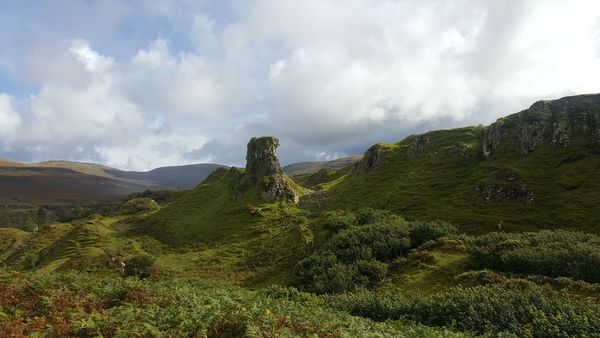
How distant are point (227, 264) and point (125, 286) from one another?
57.3 meters

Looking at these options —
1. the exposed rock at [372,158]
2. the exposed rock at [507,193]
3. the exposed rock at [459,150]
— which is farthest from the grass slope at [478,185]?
the exposed rock at [372,158]

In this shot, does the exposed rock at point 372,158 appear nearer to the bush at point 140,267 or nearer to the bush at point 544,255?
the bush at point 140,267

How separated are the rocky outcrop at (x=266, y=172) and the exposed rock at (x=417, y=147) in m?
39.7

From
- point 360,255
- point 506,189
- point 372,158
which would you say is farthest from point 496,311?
point 372,158

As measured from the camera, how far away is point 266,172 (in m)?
120

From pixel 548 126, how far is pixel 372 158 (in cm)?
5201

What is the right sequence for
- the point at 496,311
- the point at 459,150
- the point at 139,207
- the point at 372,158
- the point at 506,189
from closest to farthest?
the point at 496,311, the point at 506,189, the point at 459,150, the point at 372,158, the point at 139,207

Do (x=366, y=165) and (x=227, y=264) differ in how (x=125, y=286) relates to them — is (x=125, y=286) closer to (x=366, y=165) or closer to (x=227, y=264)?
(x=227, y=264)

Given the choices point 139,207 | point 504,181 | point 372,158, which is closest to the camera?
point 504,181

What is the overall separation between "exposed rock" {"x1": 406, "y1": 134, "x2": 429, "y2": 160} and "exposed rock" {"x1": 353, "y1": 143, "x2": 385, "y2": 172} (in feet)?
29.1

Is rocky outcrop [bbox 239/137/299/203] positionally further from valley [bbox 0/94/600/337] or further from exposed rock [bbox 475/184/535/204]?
exposed rock [bbox 475/184/535/204]

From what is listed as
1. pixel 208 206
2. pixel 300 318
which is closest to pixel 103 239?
pixel 208 206

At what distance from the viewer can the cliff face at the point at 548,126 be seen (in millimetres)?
93312

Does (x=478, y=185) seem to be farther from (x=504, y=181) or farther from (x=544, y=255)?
(x=544, y=255)
